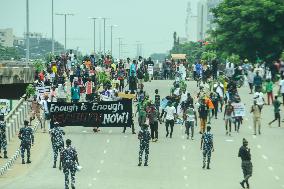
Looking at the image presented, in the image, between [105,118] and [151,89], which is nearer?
[105,118]

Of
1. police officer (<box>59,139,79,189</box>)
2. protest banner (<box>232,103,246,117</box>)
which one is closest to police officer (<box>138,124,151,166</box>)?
police officer (<box>59,139,79,189</box>)

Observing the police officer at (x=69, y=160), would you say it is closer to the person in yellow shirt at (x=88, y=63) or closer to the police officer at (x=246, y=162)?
the police officer at (x=246, y=162)

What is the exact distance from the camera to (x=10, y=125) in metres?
44.4

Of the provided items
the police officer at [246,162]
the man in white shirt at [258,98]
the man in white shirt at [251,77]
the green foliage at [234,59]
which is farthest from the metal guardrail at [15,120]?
the green foliage at [234,59]

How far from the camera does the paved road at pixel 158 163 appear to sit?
3393cm

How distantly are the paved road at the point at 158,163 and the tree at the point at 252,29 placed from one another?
24.2m

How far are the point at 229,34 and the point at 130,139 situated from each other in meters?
31.8

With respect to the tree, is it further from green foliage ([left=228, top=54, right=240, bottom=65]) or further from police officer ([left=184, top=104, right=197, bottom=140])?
police officer ([left=184, top=104, right=197, bottom=140])

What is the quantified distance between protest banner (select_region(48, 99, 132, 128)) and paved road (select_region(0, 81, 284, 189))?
50 centimetres

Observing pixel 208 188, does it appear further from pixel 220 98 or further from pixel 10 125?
pixel 220 98

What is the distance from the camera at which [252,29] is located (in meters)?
70.3

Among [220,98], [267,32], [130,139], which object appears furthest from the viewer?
[267,32]

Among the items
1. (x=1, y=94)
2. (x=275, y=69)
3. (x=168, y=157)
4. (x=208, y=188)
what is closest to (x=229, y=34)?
(x=275, y=69)

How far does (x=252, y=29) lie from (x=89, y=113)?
89.5ft
